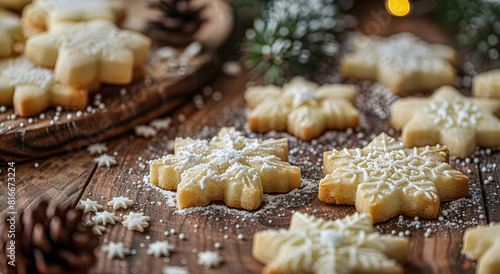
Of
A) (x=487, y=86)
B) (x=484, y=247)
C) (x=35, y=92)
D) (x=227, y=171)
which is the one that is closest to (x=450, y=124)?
(x=487, y=86)

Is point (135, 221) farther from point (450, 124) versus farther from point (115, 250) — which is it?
point (450, 124)

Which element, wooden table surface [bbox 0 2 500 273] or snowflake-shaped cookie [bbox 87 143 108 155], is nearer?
wooden table surface [bbox 0 2 500 273]

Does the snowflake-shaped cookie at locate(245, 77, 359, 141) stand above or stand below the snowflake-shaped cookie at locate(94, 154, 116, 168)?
above

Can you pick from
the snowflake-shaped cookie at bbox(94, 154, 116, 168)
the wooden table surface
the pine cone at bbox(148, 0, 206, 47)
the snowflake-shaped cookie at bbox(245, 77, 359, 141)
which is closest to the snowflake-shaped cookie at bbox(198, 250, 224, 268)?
the wooden table surface

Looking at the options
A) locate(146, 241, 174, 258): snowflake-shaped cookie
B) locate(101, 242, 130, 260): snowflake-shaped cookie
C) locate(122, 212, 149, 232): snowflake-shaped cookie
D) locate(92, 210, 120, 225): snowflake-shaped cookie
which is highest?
locate(146, 241, 174, 258): snowflake-shaped cookie

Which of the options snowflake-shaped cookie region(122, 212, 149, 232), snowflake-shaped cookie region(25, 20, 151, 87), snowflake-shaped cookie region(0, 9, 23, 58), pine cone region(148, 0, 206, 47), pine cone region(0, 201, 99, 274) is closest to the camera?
pine cone region(0, 201, 99, 274)

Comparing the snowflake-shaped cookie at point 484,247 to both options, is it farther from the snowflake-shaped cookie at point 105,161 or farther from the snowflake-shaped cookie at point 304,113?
the snowflake-shaped cookie at point 105,161

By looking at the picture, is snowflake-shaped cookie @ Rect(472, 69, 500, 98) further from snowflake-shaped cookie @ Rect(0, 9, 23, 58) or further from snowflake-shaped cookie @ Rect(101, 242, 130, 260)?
snowflake-shaped cookie @ Rect(0, 9, 23, 58)

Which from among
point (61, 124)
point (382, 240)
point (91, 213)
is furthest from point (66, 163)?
point (382, 240)
